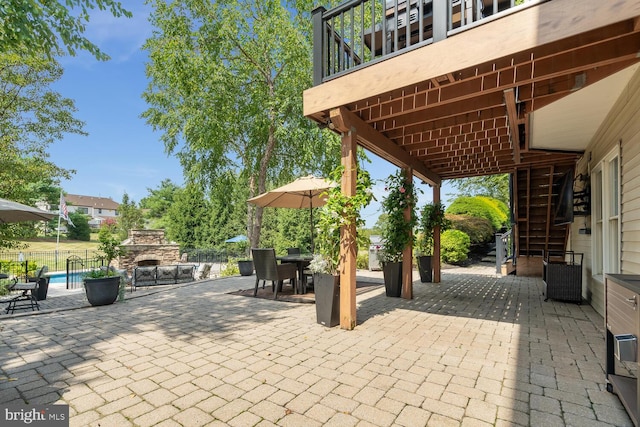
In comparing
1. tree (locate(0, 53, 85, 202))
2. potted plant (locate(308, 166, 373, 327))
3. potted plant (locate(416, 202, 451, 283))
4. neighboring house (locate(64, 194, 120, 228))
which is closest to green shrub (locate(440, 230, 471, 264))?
potted plant (locate(416, 202, 451, 283))

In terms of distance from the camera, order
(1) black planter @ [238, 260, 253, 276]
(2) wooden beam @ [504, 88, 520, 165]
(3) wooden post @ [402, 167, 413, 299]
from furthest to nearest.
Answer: (1) black planter @ [238, 260, 253, 276] → (3) wooden post @ [402, 167, 413, 299] → (2) wooden beam @ [504, 88, 520, 165]

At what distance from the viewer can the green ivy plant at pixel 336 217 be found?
360cm

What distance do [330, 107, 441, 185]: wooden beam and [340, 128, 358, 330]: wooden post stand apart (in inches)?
5.7

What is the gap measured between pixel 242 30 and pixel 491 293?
1025cm

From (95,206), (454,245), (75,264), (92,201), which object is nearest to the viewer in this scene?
(75,264)

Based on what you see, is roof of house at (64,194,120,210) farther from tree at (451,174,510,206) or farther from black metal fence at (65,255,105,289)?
tree at (451,174,510,206)

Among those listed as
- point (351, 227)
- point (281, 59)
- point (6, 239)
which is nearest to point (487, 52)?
point (351, 227)

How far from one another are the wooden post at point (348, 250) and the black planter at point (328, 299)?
0.08m

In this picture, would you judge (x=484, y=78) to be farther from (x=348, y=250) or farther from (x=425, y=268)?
(x=425, y=268)

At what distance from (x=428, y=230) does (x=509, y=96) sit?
4256 mm

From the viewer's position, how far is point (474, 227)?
11000 mm

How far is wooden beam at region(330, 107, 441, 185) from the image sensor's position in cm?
348

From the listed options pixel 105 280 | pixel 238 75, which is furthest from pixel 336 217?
pixel 238 75

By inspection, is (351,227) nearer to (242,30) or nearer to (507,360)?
(507,360)
